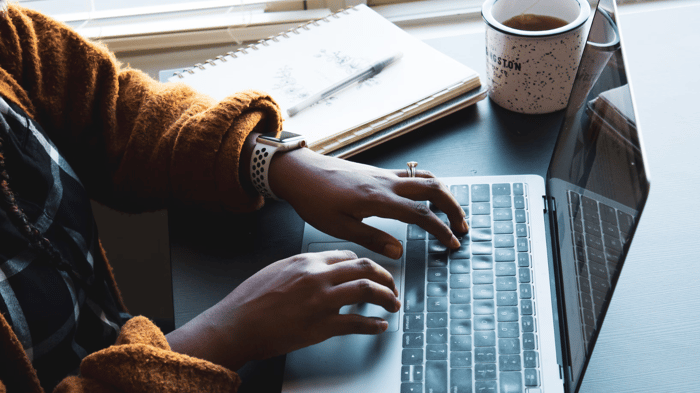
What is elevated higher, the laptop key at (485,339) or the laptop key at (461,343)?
the laptop key at (485,339)

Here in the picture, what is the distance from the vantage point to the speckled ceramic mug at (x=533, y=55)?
0.70 metres

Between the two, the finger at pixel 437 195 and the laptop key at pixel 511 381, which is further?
the finger at pixel 437 195

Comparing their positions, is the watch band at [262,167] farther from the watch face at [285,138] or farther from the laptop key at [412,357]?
the laptop key at [412,357]

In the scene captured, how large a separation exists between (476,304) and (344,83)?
366 mm

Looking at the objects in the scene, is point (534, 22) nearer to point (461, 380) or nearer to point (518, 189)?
point (518, 189)

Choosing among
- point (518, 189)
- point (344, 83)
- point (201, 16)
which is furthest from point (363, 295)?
point (201, 16)

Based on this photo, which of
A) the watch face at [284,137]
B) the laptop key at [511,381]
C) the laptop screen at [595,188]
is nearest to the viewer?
the laptop screen at [595,188]

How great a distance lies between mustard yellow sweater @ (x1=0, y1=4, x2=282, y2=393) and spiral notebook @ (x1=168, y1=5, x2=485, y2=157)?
→ 0.08 m

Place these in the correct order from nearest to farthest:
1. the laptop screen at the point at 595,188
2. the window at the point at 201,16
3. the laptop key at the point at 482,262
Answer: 1. the laptop screen at the point at 595,188
2. the laptop key at the point at 482,262
3. the window at the point at 201,16

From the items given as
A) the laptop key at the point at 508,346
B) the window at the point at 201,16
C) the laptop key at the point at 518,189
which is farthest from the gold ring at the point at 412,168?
the window at the point at 201,16

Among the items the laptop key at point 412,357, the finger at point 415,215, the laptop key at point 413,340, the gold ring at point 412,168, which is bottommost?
the laptop key at point 412,357

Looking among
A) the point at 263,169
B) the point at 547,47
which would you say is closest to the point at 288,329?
the point at 263,169

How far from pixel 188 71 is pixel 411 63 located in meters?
0.31

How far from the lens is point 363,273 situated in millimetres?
587
